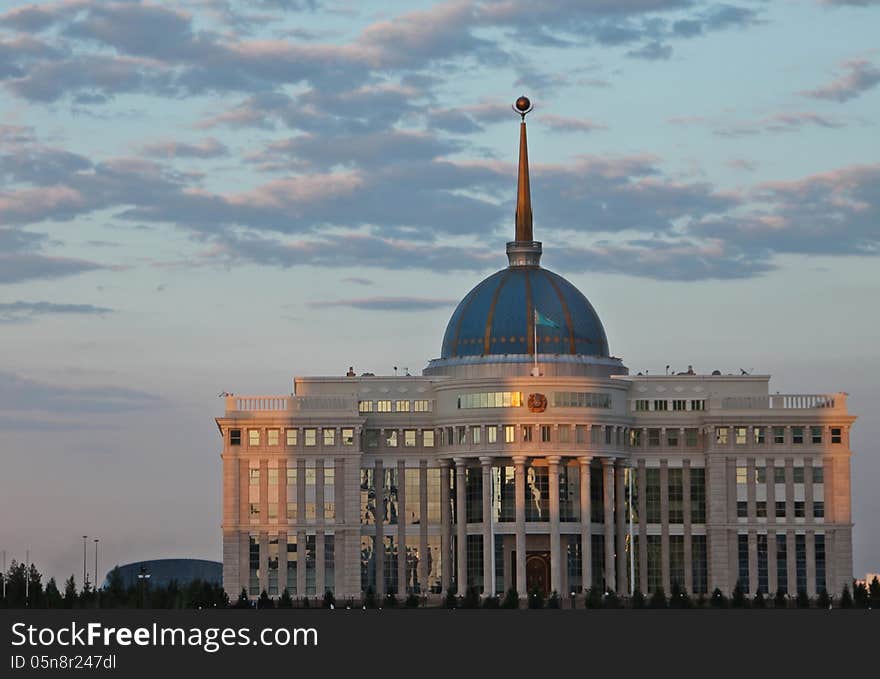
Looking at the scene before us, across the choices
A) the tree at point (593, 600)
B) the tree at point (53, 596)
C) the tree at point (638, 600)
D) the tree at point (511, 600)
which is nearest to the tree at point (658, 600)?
the tree at point (638, 600)

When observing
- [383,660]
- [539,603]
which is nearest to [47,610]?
[539,603]

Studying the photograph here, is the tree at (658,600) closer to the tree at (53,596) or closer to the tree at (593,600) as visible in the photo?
the tree at (593,600)

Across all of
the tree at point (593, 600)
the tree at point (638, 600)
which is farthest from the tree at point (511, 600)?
the tree at point (638, 600)

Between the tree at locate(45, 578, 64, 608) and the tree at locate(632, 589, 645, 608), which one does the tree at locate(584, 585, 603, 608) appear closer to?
the tree at locate(632, 589, 645, 608)

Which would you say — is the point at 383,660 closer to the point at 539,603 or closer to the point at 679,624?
the point at 679,624

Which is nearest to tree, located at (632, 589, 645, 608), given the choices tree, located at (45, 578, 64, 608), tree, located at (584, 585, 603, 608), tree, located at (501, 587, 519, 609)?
tree, located at (584, 585, 603, 608)

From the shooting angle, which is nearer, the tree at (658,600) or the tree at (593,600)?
the tree at (658,600)

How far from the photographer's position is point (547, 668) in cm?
13412

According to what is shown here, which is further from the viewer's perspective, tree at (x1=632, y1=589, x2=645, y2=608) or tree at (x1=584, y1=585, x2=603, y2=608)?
tree at (x1=584, y1=585, x2=603, y2=608)

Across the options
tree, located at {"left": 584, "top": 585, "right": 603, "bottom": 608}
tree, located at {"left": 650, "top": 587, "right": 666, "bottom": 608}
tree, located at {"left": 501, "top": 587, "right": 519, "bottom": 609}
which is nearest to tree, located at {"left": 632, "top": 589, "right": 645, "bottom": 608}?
tree, located at {"left": 650, "top": 587, "right": 666, "bottom": 608}

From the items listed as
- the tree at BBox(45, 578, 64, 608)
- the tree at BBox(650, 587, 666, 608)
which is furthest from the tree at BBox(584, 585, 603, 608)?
the tree at BBox(45, 578, 64, 608)

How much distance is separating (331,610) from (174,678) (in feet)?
222

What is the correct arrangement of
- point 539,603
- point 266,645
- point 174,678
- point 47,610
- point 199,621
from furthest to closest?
point 539,603, point 47,610, point 199,621, point 266,645, point 174,678

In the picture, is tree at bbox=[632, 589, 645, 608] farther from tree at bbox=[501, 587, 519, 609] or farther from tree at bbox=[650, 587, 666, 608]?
tree at bbox=[501, 587, 519, 609]
